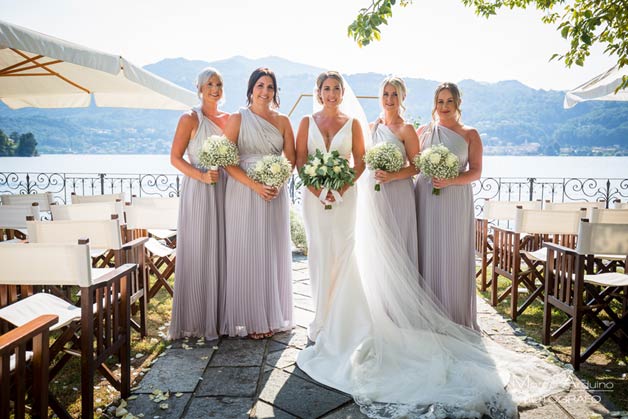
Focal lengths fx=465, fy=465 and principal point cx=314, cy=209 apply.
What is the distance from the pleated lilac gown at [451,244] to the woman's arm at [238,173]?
1.60 m

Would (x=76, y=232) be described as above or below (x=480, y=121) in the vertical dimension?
below

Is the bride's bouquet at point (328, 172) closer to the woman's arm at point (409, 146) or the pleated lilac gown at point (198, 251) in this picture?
the woman's arm at point (409, 146)

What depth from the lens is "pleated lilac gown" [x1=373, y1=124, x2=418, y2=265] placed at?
4668 mm

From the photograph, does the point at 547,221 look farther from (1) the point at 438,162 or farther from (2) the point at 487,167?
(2) the point at 487,167

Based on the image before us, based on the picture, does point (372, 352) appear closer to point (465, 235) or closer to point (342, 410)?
point (342, 410)

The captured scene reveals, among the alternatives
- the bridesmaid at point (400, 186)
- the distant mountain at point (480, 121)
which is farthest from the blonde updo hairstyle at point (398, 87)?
the distant mountain at point (480, 121)

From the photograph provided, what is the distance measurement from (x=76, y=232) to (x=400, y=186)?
9.94 feet

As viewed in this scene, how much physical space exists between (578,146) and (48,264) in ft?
128

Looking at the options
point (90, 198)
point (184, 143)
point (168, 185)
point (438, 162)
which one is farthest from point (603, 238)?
point (168, 185)

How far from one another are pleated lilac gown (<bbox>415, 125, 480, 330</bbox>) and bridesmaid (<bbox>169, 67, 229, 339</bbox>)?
212 cm

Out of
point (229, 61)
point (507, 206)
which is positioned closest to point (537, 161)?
point (229, 61)

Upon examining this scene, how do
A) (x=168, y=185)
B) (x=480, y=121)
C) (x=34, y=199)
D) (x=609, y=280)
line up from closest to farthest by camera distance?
(x=609, y=280) → (x=34, y=199) → (x=168, y=185) → (x=480, y=121)

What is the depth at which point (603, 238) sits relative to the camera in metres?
3.89

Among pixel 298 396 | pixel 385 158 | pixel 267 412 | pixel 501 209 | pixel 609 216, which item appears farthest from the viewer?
pixel 501 209
